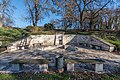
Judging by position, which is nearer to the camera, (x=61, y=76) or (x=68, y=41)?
(x=61, y=76)

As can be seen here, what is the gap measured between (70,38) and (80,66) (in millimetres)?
8979

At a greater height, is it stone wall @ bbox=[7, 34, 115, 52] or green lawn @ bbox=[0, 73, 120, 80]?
stone wall @ bbox=[7, 34, 115, 52]

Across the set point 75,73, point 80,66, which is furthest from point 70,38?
point 75,73

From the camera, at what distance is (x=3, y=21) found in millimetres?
22906

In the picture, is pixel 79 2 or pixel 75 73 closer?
pixel 75 73

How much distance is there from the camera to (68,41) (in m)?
16.5

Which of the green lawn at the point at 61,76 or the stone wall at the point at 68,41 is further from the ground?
the stone wall at the point at 68,41

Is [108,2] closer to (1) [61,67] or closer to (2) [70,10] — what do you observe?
(2) [70,10]

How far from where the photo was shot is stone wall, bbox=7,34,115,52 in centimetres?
1355

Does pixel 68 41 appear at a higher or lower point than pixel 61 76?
higher

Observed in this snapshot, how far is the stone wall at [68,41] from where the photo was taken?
44.5 feet

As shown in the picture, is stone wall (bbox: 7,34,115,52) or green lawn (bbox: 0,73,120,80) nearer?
green lawn (bbox: 0,73,120,80)

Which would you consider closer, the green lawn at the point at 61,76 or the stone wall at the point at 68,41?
the green lawn at the point at 61,76

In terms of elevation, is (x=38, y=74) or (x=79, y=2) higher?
(x=79, y=2)
